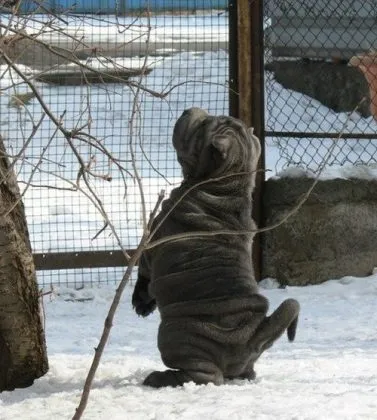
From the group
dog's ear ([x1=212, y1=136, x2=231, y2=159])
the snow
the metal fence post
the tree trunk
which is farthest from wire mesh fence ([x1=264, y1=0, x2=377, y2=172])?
the tree trunk

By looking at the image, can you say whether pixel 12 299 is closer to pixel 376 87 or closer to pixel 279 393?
pixel 279 393

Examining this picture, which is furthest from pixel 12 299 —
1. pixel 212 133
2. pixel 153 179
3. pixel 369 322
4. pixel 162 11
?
pixel 153 179

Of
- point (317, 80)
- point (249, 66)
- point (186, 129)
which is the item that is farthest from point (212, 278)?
point (317, 80)

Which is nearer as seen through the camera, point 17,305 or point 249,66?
point 17,305

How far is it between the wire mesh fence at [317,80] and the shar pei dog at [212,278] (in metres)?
2.86

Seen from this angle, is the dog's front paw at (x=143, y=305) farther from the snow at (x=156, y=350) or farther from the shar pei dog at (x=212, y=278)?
the snow at (x=156, y=350)

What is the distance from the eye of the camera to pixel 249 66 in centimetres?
877

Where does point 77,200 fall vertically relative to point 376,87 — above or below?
below

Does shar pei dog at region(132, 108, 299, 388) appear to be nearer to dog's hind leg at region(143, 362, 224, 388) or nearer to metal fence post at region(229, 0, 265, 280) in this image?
dog's hind leg at region(143, 362, 224, 388)

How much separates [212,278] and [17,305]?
3.06ft

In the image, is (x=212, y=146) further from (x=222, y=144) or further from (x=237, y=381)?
(x=237, y=381)

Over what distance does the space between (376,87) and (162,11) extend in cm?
236

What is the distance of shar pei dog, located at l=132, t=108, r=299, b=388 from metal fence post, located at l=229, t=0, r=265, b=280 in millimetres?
3596

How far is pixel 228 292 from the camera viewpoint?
4949 mm
